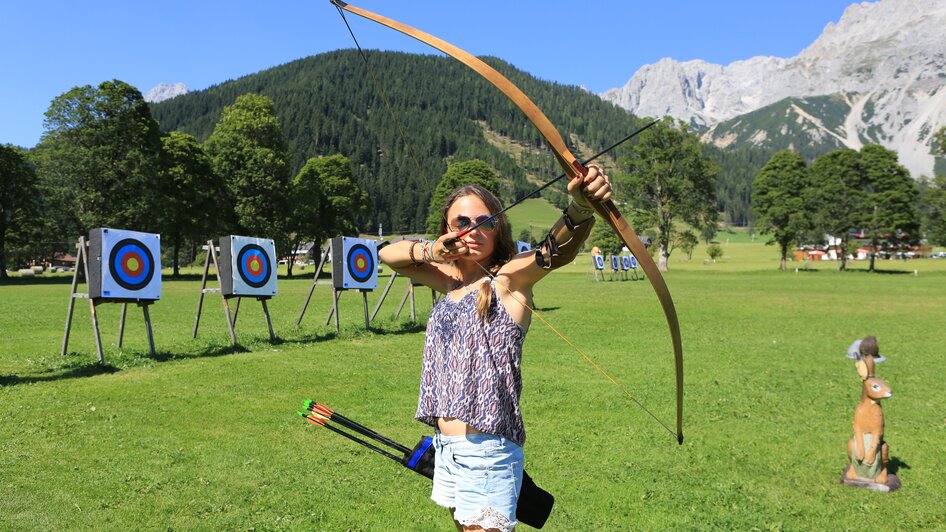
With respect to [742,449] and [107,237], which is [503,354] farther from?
[107,237]

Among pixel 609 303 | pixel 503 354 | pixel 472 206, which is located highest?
pixel 472 206

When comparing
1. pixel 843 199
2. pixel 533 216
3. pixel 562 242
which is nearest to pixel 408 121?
pixel 562 242

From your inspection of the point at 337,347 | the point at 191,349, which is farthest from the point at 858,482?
the point at 191,349

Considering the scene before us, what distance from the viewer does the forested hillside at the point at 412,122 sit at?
8141mm

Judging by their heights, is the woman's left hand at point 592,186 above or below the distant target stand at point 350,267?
above

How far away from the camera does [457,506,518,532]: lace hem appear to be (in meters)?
2.01

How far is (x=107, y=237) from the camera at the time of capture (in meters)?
9.44

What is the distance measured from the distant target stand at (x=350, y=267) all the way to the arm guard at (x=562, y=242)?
36.9 ft

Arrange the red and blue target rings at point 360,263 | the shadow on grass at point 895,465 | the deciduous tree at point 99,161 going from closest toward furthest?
the shadow on grass at point 895,465 → the red and blue target rings at point 360,263 → the deciduous tree at point 99,161

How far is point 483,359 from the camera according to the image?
6.83ft

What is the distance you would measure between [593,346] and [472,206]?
32.1 feet

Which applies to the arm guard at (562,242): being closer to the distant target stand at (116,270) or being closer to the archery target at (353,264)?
the distant target stand at (116,270)

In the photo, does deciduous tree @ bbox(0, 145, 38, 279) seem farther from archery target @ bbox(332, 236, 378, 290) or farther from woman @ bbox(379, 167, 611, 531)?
woman @ bbox(379, 167, 611, 531)

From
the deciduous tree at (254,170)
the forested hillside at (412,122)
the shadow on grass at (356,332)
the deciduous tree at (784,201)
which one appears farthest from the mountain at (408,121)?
the deciduous tree at (784,201)
